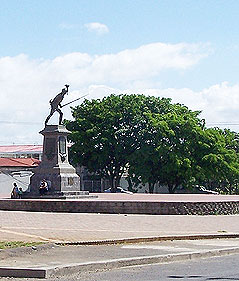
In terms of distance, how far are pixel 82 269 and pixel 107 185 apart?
54363 millimetres

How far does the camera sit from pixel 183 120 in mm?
54094

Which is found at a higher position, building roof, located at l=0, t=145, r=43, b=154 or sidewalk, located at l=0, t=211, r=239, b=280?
building roof, located at l=0, t=145, r=43, b=154

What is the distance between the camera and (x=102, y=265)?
1210cm

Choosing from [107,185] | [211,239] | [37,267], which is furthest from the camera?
[107,185]

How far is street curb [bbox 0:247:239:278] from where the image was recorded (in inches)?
435

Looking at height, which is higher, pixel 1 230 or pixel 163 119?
pixel 163 119

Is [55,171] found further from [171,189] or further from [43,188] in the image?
[171,189]

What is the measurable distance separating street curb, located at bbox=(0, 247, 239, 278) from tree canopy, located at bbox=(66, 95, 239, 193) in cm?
3734

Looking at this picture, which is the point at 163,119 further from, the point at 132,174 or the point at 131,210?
the point at 131,210

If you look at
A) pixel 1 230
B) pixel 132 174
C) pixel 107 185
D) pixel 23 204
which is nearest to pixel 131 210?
pixel 23 204

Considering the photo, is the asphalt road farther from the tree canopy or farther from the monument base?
the tree canopy

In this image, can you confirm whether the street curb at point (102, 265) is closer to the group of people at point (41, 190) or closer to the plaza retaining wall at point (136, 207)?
the plaza retaining wall at point (136, 207)

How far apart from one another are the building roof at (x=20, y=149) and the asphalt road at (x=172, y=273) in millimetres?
70941

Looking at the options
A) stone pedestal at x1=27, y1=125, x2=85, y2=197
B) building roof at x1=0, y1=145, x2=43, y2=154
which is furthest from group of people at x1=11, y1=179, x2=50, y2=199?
building roof at x1=0, y1=145, x2=43, y2=154
